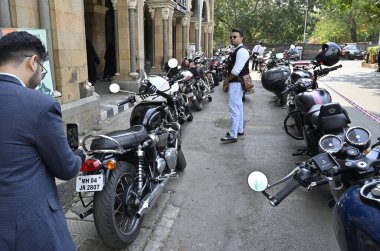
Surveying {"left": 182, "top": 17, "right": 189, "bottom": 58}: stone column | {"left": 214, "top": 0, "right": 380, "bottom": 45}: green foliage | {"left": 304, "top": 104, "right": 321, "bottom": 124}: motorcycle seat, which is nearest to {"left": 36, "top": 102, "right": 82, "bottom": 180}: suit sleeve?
{"left": 304, "top": 104, "right": 321, "bottom": 124}: motorcycle seat

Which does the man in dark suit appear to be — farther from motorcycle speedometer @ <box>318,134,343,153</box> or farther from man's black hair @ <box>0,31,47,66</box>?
motorcycle speedometer @ <box>318,134,343,153</box>

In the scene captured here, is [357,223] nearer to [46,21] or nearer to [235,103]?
[235,103]

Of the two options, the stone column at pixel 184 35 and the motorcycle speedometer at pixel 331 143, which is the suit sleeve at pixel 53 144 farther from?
the stone column at pixel 184 35

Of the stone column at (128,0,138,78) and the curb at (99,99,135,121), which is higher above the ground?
the stone column at (128,0,138,78)

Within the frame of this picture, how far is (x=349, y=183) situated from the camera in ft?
6.79

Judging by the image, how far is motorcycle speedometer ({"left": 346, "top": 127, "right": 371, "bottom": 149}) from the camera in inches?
102

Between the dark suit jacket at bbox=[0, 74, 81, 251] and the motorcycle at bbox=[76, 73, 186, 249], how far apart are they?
3.16 feet

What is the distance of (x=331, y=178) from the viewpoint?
1.91m

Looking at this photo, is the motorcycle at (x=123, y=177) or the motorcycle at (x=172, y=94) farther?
the motorcycle at (x=172, y=94)

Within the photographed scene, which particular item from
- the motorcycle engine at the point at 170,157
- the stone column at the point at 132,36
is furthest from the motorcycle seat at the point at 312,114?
the stone column at the point at 132,36

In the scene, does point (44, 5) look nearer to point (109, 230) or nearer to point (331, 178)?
point (109, 230)

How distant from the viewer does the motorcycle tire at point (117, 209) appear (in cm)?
257

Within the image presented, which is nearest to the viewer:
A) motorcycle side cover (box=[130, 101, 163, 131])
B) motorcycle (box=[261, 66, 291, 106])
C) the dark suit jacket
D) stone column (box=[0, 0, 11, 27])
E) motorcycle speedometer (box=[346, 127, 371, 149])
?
the dark suit jacket

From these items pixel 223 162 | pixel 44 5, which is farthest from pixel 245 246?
pixel 44 5
